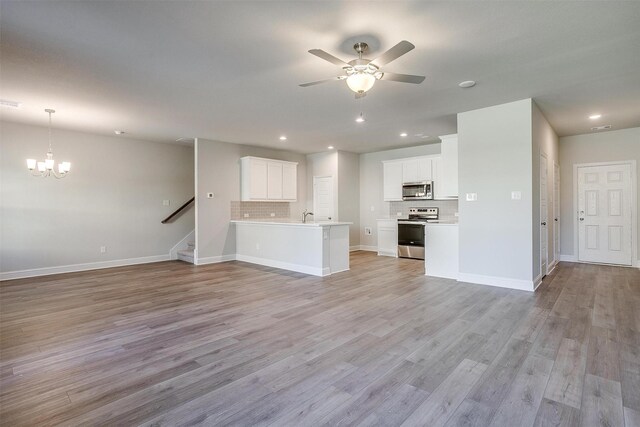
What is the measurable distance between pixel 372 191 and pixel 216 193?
4.17 m

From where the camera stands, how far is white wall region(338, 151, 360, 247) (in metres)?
8.60

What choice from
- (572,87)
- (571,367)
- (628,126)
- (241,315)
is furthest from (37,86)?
(628,126)

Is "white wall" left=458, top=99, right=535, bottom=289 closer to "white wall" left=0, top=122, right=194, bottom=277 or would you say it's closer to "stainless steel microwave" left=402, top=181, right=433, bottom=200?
"stainless steel microwave" left=402, top=181, right=433, bottom=200

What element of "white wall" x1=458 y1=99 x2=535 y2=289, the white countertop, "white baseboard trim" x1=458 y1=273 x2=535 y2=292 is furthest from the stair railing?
"white baseboard trim" x1=458 y1=273 x2=535 y2=292

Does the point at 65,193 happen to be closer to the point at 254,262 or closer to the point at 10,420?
the point at 254,262

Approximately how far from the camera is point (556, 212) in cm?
650

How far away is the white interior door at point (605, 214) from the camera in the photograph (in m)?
6.16

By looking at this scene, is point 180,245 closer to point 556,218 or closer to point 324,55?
point 324,55

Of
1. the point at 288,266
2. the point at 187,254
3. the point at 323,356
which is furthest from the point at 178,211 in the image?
the point at 323,356

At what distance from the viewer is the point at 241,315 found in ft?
11.8

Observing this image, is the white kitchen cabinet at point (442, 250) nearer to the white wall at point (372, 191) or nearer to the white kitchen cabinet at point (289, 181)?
the white wall at point (372, 191)

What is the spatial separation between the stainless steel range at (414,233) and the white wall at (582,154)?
2603mm

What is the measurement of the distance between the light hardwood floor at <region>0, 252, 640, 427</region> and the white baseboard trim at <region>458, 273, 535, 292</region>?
18 cm

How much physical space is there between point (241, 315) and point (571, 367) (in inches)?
119
